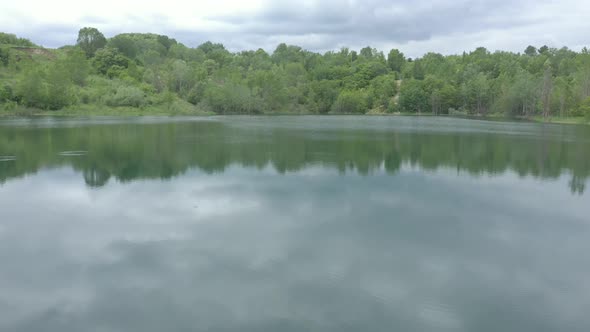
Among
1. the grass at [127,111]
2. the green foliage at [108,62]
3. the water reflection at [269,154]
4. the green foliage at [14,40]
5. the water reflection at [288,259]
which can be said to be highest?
the green foliage at [14,40]

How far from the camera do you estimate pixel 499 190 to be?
70.0ft

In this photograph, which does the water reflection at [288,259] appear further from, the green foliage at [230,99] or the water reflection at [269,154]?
the green foliage at [230,99]

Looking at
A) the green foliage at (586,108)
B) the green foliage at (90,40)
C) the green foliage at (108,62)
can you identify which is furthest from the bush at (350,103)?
the green foliage at (90,40)

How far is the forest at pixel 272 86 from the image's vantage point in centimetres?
8262

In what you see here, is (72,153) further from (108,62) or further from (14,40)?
(14,40)

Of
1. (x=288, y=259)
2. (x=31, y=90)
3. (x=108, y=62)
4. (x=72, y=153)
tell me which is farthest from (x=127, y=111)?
(x=288, y=259)

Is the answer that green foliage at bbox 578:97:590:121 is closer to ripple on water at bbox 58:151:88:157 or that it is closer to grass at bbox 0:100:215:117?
grass at bbox 0:100:215:117

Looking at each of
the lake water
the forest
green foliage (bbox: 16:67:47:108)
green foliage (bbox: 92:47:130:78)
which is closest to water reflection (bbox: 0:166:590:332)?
the lake water

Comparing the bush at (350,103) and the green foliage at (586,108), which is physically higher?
the bush at (350,103)

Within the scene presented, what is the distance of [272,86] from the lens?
118750 millimetres

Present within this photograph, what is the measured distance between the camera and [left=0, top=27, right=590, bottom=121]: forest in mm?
82625

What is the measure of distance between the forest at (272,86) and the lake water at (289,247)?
6229cm

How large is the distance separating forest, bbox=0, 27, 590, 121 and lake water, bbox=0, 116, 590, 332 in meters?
62.3

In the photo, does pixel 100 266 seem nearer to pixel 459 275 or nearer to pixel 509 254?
pixel 459 275
